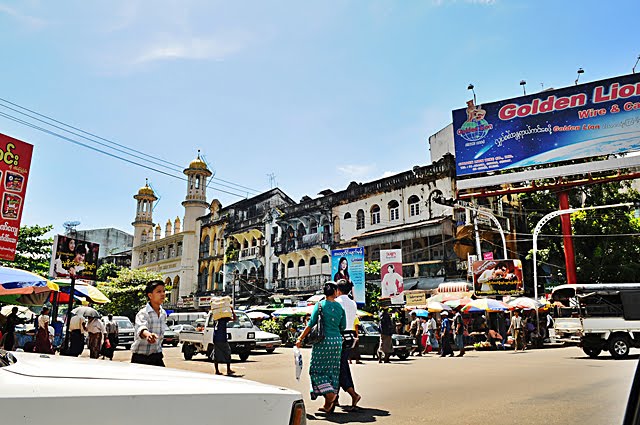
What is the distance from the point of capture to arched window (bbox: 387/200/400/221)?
3322cm

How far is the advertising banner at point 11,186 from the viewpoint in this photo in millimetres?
11484

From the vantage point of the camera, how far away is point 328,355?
20.7 ft

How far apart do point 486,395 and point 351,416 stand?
2.76m

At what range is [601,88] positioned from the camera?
2627 centimetres

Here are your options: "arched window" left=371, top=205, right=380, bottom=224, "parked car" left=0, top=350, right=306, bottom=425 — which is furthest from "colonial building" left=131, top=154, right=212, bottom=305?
"parked car" left=0, top=350, right=306, bottom=425

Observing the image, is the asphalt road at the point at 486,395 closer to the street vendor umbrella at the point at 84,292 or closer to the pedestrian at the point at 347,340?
the pedestrian at the point at 347,340

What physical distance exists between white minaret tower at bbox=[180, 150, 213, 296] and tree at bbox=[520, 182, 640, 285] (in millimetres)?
31578

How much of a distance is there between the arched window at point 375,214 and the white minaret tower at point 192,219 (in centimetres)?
2236

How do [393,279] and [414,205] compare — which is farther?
[414,205]

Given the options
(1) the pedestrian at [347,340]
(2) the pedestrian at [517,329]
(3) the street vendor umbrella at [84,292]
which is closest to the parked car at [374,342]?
(2) the pedestrian at [517,329]

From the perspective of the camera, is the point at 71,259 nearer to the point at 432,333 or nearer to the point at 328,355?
the point at 432,333

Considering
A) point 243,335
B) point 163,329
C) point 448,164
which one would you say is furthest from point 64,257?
point 448,164

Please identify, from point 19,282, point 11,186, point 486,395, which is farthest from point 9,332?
point 486,395

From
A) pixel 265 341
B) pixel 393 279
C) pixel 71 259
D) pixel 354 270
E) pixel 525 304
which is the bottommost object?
pixel 265 341
